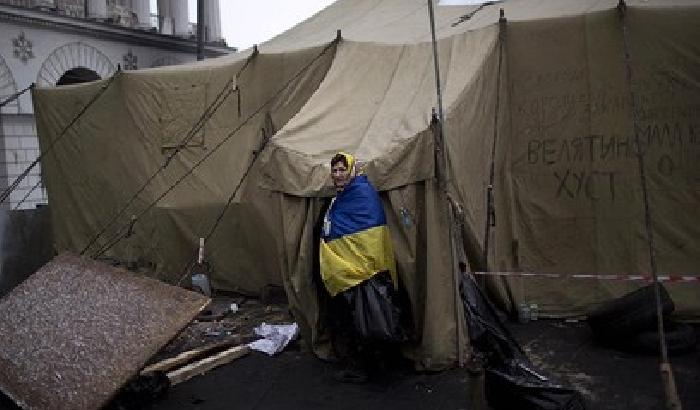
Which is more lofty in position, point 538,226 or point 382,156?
point 382,156

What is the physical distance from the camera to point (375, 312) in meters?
4.69

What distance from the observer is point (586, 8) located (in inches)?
237

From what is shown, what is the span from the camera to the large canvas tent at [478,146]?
16.6ft

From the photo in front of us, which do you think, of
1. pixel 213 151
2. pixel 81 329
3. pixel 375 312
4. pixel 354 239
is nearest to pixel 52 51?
pixel 213 151

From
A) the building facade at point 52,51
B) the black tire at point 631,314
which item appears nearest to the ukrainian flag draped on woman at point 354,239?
the black tire at point 631,314

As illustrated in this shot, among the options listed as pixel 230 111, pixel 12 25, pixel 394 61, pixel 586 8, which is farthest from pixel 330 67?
pixel 12 25

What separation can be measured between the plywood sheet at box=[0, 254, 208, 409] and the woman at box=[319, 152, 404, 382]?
1.10m

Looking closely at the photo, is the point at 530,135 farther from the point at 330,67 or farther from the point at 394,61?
the point at 330,67

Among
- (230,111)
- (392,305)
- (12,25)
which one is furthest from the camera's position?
(12,25)

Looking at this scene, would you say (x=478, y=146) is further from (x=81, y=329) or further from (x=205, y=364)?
(x=81, y=329)

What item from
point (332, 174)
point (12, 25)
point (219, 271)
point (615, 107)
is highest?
point (12, 25)

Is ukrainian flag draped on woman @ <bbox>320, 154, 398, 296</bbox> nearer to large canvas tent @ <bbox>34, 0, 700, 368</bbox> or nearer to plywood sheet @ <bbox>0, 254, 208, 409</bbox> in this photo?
large canvas tent @ <bbox>34, 0, 700, 368</bbox>

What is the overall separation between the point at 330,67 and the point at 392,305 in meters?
2.94

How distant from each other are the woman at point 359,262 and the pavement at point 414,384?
0.31 m
